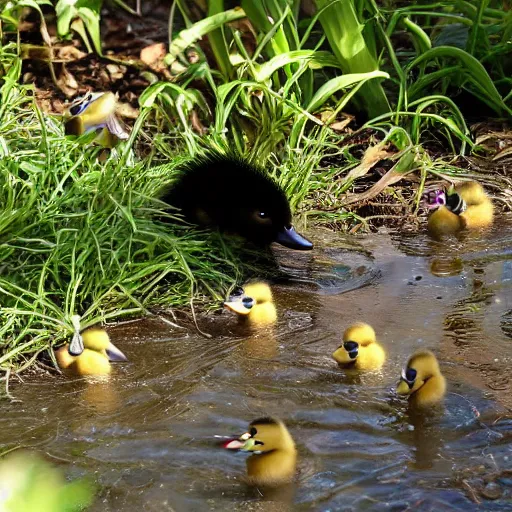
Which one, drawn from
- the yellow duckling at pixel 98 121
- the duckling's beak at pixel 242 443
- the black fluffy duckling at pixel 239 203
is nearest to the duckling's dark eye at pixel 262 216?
the black fluffy duckling at pixel 239 203

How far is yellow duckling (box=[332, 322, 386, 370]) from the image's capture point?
377 cm

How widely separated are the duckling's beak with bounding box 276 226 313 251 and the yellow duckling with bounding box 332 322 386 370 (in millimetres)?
1149

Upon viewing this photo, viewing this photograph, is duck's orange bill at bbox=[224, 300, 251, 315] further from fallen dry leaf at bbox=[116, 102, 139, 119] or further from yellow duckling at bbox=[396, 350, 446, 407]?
fallen dry leaf at bbox=[116, 102, 139, 119]

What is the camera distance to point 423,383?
3494 mm

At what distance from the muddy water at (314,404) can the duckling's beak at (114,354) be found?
0.17 feet

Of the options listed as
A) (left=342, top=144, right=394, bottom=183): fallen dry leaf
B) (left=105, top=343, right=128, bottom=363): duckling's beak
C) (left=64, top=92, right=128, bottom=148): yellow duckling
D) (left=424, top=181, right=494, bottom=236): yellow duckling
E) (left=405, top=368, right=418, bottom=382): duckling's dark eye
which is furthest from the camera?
(left=342, top=144, right=394, bottom=183): fallen dry leaf

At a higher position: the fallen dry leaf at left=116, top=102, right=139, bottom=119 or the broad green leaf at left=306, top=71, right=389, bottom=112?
the broad green leaf at left=306, top=71, right=389, bottom=112

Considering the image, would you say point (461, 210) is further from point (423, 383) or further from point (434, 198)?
point (423, 383)

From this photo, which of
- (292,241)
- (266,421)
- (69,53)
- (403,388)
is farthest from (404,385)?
(69,53)

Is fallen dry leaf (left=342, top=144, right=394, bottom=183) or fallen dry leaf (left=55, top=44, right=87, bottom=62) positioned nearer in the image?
fallen dry leaf (left=342, top=144, right=394, bottom=183)

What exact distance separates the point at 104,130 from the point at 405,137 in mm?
1732

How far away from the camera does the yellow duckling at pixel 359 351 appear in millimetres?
3773

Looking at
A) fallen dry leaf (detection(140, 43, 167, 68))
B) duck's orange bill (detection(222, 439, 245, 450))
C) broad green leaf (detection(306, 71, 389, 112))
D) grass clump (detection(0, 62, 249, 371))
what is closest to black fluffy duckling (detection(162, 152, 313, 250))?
grass clump (detection(0, 62, 249, 371))

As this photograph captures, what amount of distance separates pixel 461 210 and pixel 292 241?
3.08 feet
